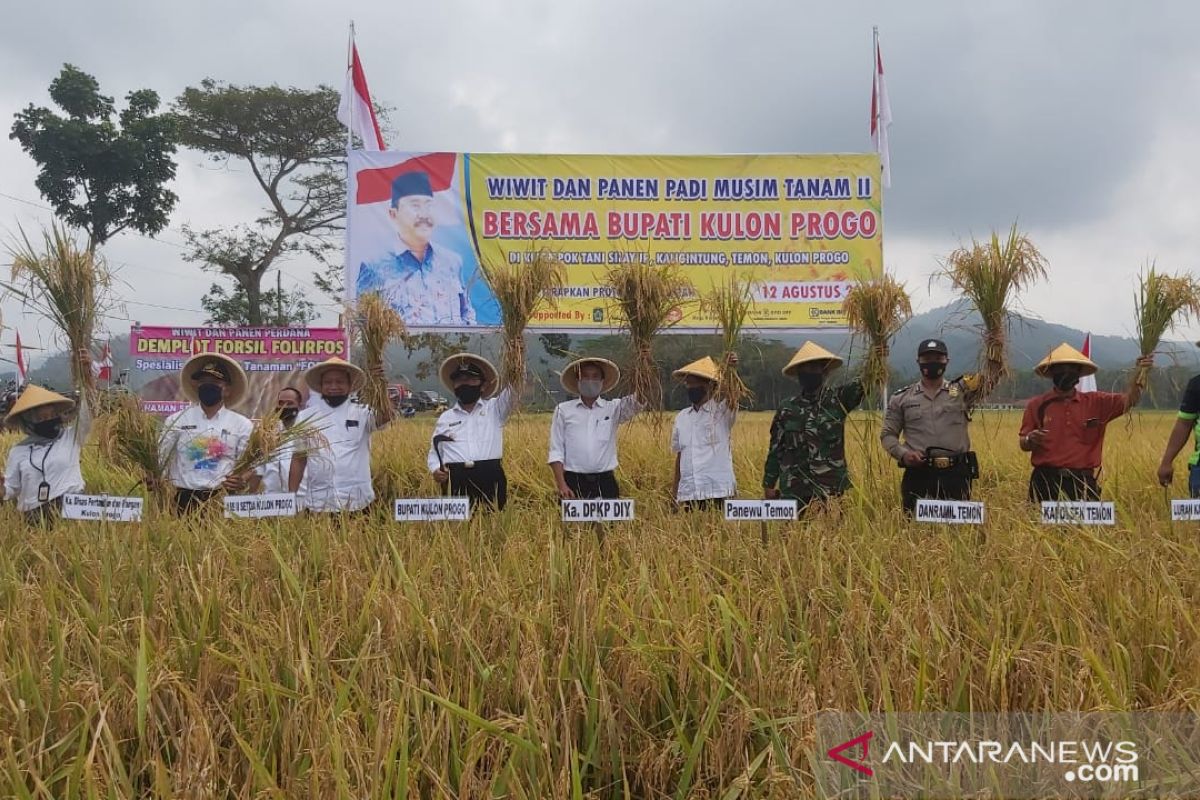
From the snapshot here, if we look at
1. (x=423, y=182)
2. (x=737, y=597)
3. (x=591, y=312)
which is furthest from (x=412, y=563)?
(x=423, y=182)

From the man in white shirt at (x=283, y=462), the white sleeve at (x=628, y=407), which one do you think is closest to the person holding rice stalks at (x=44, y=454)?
the man in white shirt at (x=283, y=462)

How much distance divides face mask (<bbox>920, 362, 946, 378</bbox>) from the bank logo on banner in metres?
5.17

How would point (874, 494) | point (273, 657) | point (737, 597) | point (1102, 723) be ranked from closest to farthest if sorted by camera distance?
point (1102, 723) < point (273, 657) < point (737, 597) < point (874, 494)

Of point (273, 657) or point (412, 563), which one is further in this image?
point (412, 563)

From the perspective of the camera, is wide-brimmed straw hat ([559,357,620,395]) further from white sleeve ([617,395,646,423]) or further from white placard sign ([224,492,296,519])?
white placard sign ([224,492,296,519])

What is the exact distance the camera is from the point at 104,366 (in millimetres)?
4441

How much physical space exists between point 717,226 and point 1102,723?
335 inches

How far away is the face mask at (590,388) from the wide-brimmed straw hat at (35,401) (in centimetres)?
298

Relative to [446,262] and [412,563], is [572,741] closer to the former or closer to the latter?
[412,563]

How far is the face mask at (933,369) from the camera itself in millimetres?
4504

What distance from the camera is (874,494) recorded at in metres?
5.02

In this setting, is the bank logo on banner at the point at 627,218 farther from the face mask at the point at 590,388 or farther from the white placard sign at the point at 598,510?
the white placard sign at the point at 598,510

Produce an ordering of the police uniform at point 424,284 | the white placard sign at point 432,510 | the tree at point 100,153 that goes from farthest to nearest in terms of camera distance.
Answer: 1. the tree at point 100,153
2. the police uniform at point 424,284
3. the white placard sign at point 432,510

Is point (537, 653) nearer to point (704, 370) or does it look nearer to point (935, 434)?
point (704, 370)
